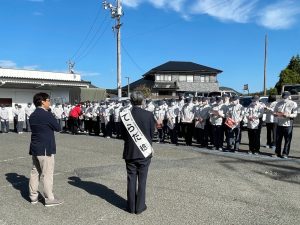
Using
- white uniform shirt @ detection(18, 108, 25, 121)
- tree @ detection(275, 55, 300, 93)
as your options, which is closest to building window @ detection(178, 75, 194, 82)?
tree @ detection(275, 55, 300, 93)

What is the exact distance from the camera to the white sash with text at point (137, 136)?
5.63m

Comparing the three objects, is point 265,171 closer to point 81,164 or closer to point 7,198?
point 81,164

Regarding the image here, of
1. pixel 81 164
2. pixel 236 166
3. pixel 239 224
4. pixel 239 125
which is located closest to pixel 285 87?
pixel 239 125

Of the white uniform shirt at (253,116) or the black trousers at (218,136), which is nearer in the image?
the white uniform shirt at (253,116)

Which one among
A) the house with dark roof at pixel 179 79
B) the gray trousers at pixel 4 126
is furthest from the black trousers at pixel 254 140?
the house with dark roof at pixel 179 79

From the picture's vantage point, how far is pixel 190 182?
748 cm

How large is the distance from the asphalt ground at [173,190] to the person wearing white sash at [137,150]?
0.26 metres

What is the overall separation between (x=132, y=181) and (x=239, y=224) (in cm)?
172

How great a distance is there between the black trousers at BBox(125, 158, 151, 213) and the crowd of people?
19.2 feet

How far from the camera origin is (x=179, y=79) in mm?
52375

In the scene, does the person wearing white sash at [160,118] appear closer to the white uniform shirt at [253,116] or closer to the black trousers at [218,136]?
the black trousers at [218,136]

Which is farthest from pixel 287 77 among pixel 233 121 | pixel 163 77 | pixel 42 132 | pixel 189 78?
pixel 42 132

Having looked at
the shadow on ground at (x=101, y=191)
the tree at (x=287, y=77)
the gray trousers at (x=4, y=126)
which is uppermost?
the tree at (x=287, y=77)

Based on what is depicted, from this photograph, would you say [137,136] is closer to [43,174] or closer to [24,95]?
[43,174]
